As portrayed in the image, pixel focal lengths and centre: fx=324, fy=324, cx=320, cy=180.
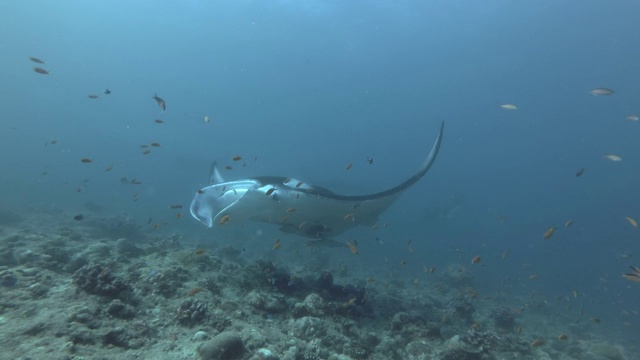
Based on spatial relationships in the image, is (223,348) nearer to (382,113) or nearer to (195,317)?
(195,317)

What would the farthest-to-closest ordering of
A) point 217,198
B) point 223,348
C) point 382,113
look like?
point 382,113 → point 217,198 → point 223,348

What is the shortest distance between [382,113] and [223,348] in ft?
262

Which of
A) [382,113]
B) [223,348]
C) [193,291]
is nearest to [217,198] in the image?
[193,291]

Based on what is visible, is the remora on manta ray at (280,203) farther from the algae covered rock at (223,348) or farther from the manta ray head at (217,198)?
the algae covered rock at (223,348)

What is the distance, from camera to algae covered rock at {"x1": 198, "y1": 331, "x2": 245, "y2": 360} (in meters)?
4.05

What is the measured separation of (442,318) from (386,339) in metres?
4.32

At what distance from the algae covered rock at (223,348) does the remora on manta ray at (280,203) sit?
3.62 metres

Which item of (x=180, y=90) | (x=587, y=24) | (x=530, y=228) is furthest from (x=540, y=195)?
(x=180, y=90)

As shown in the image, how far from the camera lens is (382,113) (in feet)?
262

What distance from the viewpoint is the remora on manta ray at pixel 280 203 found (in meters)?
7.71

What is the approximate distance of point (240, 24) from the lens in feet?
173

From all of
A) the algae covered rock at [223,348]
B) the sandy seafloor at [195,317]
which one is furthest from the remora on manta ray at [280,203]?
the algae covered rock at [223,348]

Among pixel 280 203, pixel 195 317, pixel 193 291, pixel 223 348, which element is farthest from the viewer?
pixel 280 203

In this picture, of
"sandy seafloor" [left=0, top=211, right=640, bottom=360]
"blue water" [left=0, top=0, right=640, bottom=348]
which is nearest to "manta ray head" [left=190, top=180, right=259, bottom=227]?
"sandy seafloor" [left=0, top=211, right=640, bottom=360]
